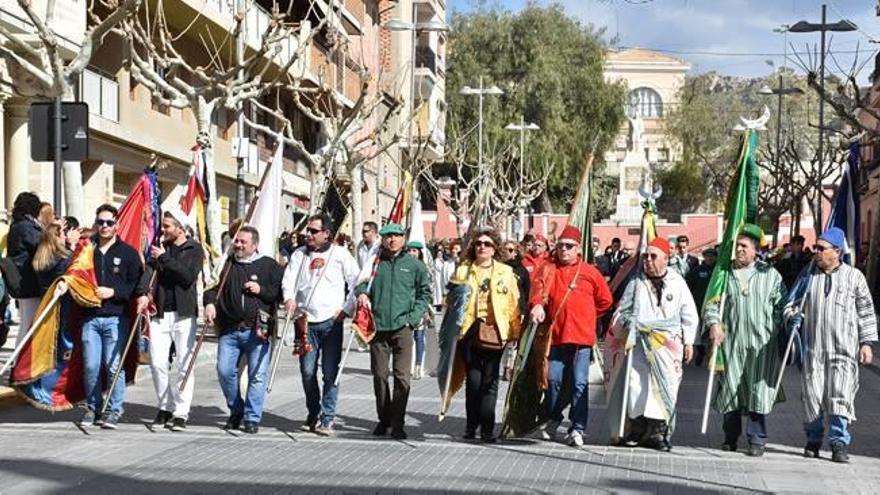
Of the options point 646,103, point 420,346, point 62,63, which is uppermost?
point 646,103

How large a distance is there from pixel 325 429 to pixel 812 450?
3.94 metres

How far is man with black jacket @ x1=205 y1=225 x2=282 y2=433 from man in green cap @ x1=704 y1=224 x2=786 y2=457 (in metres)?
3.65

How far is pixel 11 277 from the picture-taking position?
13.4 meters

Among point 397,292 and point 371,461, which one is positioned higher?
point 397,292

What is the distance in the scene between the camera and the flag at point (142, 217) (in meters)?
13.8

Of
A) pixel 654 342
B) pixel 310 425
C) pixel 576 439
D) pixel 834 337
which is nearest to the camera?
pixel 834 337

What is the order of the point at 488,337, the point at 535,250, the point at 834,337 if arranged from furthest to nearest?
the point at 535,250
the point at 488,337
the point at 834,337

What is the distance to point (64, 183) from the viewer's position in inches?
717

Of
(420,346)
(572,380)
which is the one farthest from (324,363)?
(420,346)

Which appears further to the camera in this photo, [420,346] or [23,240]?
[420,346]

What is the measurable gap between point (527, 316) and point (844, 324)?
8.34 feet

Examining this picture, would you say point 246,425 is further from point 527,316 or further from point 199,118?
point 199,118

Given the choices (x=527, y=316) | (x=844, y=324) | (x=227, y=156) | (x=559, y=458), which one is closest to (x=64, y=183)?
(x=527, y=316)

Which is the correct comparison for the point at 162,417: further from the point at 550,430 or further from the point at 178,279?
the point at 550,430
